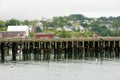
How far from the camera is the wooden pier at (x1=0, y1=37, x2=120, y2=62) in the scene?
113 metres

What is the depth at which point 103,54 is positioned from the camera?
379 feet

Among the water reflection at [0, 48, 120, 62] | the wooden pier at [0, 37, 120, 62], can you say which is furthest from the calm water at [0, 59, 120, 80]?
the wooden pier at [0, 37, 120, 62]

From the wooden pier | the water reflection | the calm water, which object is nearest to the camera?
the calm water

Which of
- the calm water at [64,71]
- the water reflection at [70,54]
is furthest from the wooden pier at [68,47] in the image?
the calm water at [64,71]

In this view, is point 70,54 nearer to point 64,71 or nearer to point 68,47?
point 68,47

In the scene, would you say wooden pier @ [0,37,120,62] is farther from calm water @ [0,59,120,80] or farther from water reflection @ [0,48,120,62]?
calm water @ [0,59,120,80]

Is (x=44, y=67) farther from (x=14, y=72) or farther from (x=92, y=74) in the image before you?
(x=92, y=74)

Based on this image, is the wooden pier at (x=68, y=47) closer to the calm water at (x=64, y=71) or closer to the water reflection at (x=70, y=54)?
the water reflection at (x=70, y=54)

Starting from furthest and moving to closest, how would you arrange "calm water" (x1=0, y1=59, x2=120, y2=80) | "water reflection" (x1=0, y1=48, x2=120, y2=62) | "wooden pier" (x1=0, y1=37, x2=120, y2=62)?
1. "wooden pier" (x1=0, y1=37, x2=120, y2=62)
2. "water reflection" (x1=0, y1=48, x2=120, y2=62)
3. "calm water" (x1=0, y1=59, x2=120, y2=80)

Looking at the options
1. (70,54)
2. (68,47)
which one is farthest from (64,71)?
(68,47)

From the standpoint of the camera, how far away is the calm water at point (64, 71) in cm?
7281

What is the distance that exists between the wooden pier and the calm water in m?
15.8

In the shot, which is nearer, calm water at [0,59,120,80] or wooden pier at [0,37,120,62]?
calm water at [0,59,120,80]

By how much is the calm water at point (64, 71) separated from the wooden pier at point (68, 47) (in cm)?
1579
